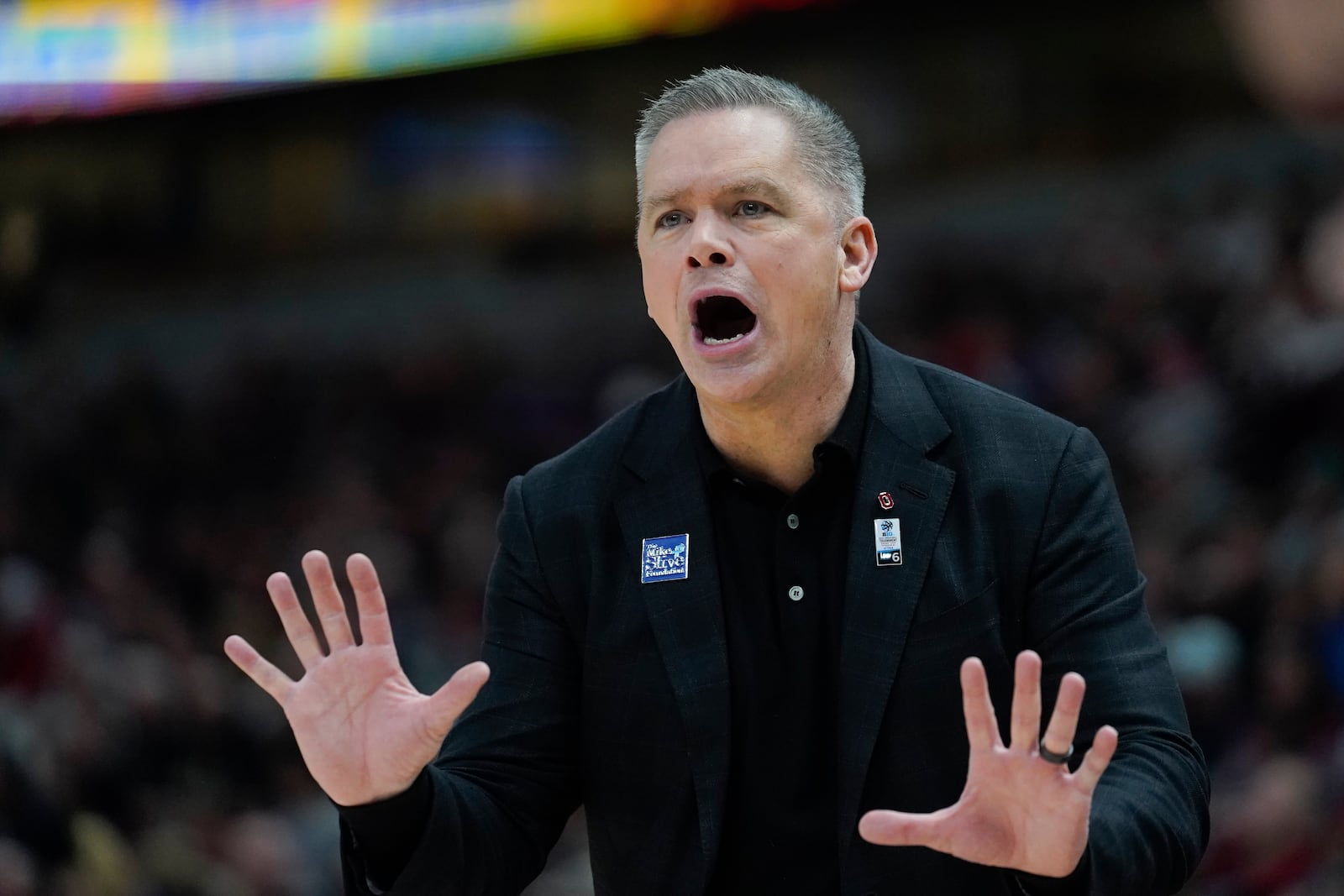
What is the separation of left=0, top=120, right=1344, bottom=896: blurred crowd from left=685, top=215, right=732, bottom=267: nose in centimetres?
406

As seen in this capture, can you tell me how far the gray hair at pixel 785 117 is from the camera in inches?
131

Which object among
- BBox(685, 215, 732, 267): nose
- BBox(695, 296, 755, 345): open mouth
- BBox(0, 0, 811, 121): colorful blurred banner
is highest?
BBox(0, 0, 811, 121): colorful blurred banner

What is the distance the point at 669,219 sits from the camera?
3318 millimetres

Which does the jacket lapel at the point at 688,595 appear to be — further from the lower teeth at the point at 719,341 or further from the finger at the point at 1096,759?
the finger at the point at 1096,759

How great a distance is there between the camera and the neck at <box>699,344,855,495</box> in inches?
129

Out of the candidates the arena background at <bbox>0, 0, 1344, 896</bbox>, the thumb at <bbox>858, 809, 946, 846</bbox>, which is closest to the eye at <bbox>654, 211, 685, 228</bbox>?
the thumb at <bbox>858, 809, 946, 846</bbox>

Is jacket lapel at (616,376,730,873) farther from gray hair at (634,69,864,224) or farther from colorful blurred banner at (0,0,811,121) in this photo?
colorful blurred banner at (0,0,811,121)

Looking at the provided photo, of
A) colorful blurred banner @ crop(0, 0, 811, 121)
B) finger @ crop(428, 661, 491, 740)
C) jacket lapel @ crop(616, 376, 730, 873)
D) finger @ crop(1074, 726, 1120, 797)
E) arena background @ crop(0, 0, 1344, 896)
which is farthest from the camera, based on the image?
colorful blurred banner @ crop(0, 0, 811, 121)

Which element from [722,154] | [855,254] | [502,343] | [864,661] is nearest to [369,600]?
[864,661]

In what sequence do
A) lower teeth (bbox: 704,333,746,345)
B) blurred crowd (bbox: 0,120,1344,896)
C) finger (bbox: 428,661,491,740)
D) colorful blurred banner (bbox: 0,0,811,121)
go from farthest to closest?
1. colorful blurred banner (bbox: 0,0,811,121)
2. blurred crowd (bbox: 0,120,1344,896)
3. lower teeth (bbox: 704,333,746,345)
4. finger (bbox: 428,661,491,740)

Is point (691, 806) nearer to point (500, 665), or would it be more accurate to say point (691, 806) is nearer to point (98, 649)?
point (500, 665)

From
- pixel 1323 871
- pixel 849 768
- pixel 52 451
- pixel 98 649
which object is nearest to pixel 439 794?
pixel 849 768

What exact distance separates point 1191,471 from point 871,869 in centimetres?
530

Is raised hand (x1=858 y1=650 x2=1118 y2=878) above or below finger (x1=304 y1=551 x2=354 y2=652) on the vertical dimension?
below
